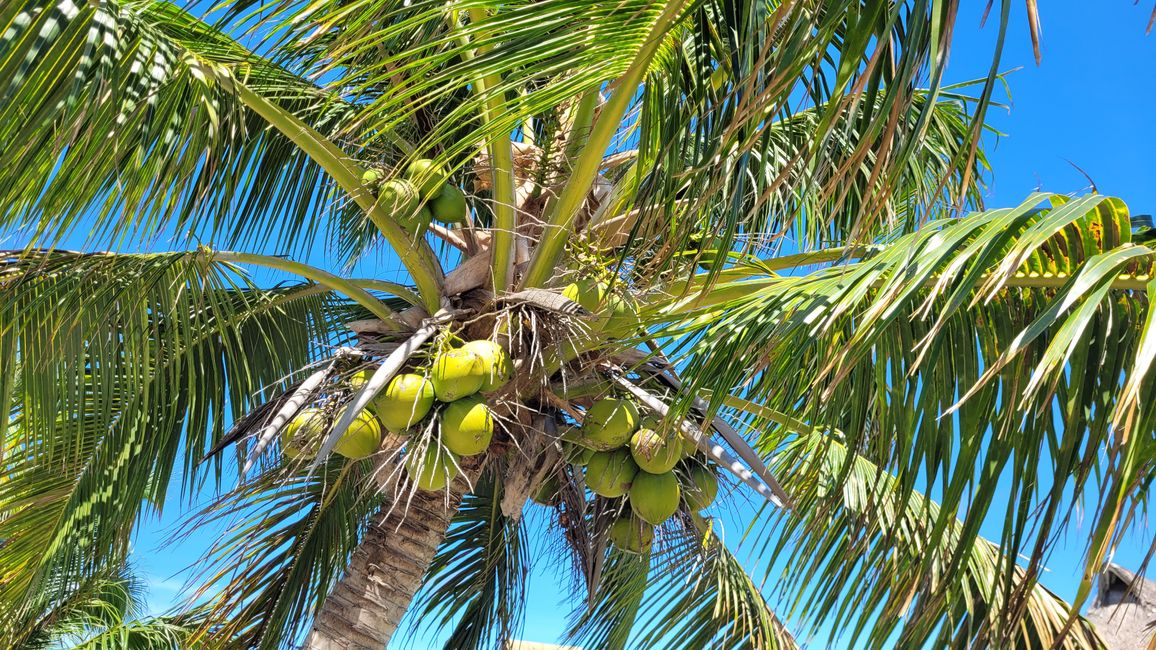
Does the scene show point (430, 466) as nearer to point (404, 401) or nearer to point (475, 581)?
point (404, 401)

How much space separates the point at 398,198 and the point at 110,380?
1.34 metres

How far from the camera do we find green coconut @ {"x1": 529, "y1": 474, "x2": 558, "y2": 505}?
3.77 metres

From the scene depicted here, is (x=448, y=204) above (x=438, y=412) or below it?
above

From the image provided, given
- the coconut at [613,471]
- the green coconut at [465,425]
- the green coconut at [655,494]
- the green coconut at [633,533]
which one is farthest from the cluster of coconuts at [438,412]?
the green coconut at [633,533]

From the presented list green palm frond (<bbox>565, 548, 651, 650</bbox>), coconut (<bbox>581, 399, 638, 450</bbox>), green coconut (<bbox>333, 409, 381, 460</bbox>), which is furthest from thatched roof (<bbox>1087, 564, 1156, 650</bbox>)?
green coconut (<bbox>333, 409, 381, 460</bbox>)

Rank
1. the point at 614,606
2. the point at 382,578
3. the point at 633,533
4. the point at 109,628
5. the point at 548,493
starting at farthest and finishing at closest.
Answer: the point at 109,628, the point at 614,606, the point at 548,493, the point at 382,578, the point at 633,533

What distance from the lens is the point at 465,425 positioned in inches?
116

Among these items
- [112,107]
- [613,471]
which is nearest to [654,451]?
[613,471]

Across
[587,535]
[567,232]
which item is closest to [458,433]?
[567,232]

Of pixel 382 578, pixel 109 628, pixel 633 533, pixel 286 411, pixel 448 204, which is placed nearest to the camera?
pixel 286 411

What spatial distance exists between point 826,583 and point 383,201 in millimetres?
1965

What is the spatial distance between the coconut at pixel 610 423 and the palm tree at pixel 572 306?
11 centimetres

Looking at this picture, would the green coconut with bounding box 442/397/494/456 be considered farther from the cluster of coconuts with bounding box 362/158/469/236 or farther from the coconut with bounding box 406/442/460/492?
the cluster of coconuts with bounding box 362/158/469/236

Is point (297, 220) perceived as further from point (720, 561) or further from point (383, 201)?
point (720, 561)
